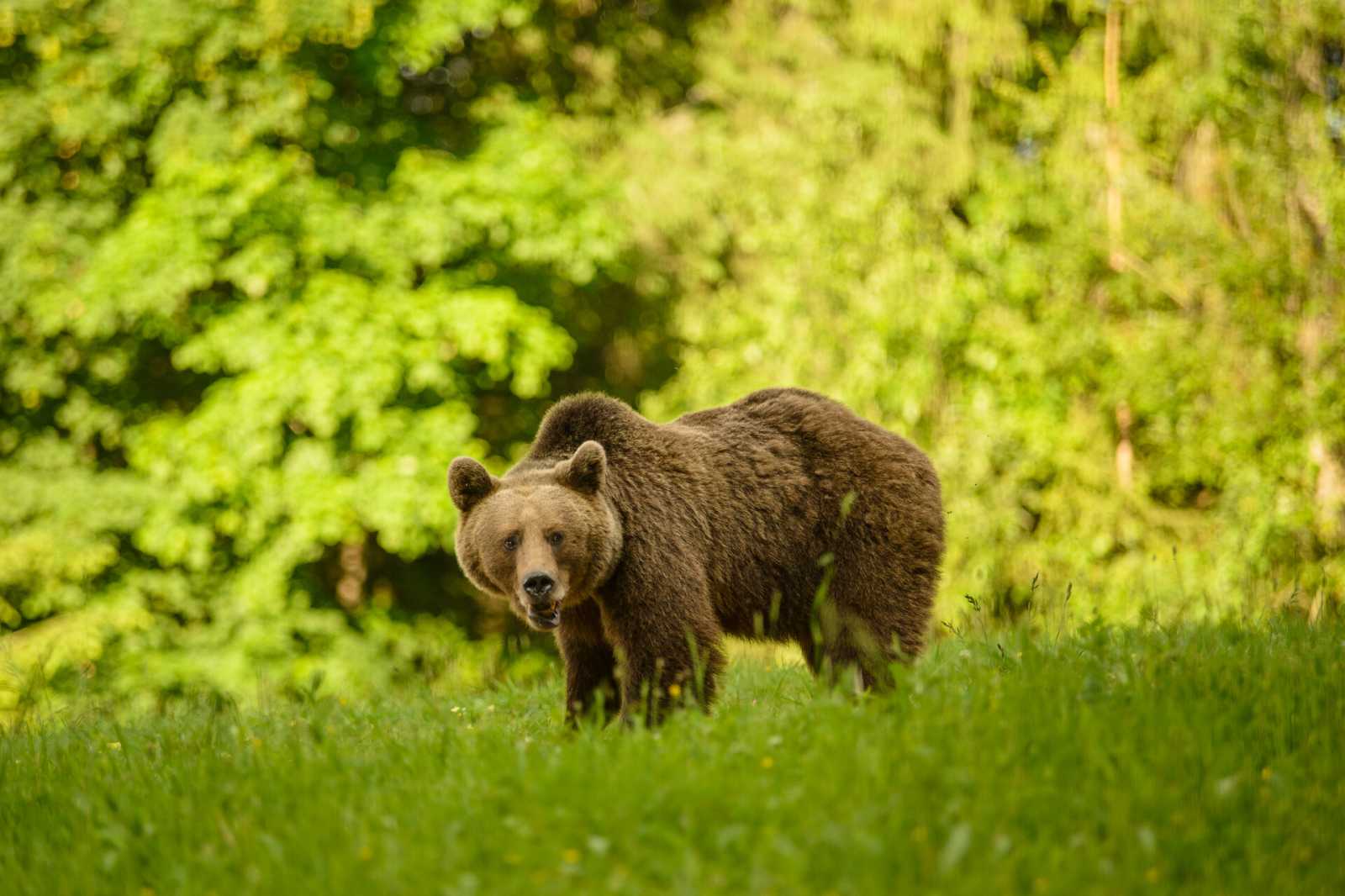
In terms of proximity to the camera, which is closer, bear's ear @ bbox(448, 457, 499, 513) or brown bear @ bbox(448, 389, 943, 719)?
brown bear @ bbox(448, 389, 943, 719)

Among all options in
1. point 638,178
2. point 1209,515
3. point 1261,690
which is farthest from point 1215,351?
point 1261,690

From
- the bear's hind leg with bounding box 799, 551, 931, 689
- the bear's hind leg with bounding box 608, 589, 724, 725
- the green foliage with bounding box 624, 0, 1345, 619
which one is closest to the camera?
the bear's hind leg with bounding box 608, 589, 724, 725

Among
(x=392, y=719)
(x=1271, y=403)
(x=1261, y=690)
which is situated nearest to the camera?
(x=1261, y=690)

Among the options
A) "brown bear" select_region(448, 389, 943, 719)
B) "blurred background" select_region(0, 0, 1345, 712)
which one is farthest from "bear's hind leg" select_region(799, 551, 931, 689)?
"blurred background" select_region(0, 0, 1345, 712)

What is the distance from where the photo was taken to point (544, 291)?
16234 millimetres

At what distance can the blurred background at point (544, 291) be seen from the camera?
13711 mm

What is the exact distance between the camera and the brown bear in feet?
19.4

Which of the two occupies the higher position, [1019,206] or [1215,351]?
[1019,206]

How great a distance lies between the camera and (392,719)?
6379 millimetres

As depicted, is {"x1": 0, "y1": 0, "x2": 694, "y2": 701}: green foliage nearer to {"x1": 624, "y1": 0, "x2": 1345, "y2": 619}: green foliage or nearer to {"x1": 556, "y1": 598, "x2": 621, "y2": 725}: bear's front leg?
{"x1": 624, "y1": 0, "x2": 1345, "y2": 619}: green foliage

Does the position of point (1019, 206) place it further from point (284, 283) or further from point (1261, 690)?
point (1261, 690)

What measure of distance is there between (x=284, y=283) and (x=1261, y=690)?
12.1 meters

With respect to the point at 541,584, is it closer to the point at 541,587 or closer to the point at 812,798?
the point at 541,587

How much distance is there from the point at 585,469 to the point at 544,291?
34.2ft
